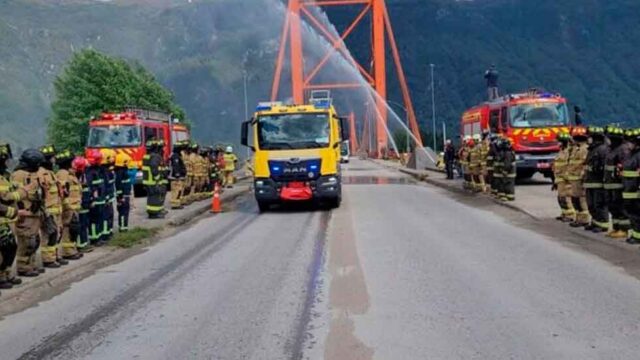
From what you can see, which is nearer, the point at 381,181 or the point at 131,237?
the point at 131,237

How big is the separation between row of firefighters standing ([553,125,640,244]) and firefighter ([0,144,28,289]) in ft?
27.3

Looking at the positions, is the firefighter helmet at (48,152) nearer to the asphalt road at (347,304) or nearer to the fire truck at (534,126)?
the asphalt road at (347,304)

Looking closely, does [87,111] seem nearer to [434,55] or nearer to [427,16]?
[434,55]

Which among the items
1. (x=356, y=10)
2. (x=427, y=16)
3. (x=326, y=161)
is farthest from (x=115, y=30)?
(x=326, y=161)

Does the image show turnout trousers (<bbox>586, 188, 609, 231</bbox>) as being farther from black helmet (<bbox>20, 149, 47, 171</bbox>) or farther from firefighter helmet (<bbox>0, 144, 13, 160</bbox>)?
firefighter helmet (<bbox>0, 144, 13, 160</bbox>)

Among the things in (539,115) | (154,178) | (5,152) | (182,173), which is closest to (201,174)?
(182,173)

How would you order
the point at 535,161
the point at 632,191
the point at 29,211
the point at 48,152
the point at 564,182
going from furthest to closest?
1. the point at 535,161
2. the point at 564,182
3. the point at 632,191
4. the point at 48,152
5. the point at 29,211

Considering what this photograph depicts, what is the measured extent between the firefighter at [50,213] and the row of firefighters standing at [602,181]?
805 cm

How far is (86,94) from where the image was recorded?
62219 millimetres

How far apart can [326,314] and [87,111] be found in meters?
58.1

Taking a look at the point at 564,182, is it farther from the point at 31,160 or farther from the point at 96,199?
the point at 31,160

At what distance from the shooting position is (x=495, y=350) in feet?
19.9

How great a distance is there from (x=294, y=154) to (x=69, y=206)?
777cm

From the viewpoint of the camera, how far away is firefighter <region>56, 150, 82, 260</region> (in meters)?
11.4
